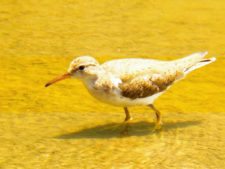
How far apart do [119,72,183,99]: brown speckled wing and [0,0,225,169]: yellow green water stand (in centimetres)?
61

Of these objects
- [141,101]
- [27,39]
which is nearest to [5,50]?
[27,39]

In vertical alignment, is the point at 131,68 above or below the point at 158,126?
above

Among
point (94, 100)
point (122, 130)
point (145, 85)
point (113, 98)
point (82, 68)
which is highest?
point (82, 68)

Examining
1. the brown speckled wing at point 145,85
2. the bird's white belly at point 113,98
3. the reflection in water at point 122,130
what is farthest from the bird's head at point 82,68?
the reflection in water at point 122,130

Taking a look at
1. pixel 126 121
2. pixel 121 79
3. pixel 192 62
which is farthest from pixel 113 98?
pixel 192 62

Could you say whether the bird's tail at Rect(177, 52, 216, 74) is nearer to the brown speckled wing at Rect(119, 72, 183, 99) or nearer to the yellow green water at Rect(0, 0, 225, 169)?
the brown speckled wing at Rect(119, 72, 183, 99)

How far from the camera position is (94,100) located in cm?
977

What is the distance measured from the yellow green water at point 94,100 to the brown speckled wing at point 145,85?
23.9 inches

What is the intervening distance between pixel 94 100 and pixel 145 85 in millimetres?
1900

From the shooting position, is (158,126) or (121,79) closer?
(121,79)

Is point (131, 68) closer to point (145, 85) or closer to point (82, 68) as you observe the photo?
point (145, 85)

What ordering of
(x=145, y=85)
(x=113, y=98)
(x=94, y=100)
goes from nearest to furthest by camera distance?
1. (x=113, y=98)
2. (x=145, y=85)
3. (x=94, y=100)

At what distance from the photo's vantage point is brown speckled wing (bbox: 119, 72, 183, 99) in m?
7.88

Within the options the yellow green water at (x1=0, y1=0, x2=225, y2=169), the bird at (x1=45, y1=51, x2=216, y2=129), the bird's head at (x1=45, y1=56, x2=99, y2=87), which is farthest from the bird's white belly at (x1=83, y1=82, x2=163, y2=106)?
the yellow green water at (x1=0, y1=0, x2=225, y2=169)
